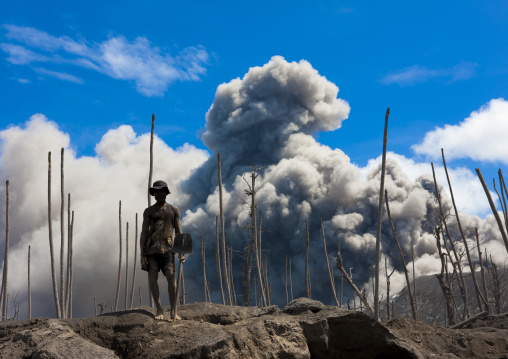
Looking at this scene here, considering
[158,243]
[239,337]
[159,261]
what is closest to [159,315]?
[159,261]

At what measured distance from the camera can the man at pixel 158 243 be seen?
7992 millimetres

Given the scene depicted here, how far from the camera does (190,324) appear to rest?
24.0 feet

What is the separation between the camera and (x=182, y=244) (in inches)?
314

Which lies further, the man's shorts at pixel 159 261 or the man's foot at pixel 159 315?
the man's shorts at pixel 159 261

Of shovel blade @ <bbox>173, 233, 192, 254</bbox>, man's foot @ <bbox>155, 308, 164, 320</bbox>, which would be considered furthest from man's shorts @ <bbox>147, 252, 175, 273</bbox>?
man's foot @ <bbox>155, 308, 164, 320</bbox>

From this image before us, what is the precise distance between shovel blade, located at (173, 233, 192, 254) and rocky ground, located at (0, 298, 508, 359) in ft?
3.59

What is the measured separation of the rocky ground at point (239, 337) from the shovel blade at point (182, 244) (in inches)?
43.0

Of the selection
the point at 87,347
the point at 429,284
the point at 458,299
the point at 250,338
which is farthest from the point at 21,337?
the point at 429,284

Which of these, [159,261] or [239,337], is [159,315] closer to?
[159,261]

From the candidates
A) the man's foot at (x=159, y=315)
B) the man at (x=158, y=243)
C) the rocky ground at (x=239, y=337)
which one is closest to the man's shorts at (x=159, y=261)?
the man at (x=158, y=243)

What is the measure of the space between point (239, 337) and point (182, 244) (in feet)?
6.12

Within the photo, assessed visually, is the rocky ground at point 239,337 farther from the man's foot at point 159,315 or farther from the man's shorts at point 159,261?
the man's shorts at point 159,261

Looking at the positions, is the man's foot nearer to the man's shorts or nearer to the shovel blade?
the man's shorts

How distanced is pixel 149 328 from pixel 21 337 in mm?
1709
